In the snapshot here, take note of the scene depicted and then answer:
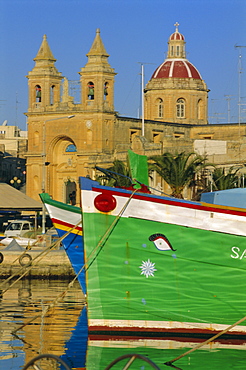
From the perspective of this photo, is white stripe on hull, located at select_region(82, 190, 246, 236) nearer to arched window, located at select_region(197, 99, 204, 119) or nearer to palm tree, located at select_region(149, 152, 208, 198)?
palm tree, located at select_region(149, 152, 208, 198)

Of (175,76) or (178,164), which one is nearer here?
(178,164)

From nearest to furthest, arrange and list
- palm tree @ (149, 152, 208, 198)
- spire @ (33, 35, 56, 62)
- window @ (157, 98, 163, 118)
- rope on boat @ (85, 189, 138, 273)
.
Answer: rope on boat @ (85, 189, 138, 273) → palm tree @ (149, 152, 208, 198) → spire @ (33, 35, 56, 62) → window @ (157, 98, 163, 118)

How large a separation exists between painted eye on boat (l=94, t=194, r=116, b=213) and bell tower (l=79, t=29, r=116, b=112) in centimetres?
6468

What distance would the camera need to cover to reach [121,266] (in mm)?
17859

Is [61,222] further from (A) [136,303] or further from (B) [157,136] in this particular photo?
(B) [157,136]

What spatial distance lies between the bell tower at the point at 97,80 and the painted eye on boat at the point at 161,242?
213ft

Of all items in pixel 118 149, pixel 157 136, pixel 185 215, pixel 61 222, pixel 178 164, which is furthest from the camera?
pixel 157 136

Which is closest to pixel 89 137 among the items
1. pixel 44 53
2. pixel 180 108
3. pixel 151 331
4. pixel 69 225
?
pixel 44 53

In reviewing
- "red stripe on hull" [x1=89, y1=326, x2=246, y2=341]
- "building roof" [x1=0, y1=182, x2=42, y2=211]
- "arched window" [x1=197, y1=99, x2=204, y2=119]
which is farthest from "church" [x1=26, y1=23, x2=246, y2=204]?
"red stripe on hull" [x1=89, y1=326, x2=246, y2=341]

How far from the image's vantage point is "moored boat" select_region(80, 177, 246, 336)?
17.5 metres

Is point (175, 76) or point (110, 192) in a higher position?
point (175, 76)

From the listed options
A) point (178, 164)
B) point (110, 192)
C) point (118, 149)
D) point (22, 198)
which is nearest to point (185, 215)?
point (110, 192)

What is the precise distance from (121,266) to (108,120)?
217 ft

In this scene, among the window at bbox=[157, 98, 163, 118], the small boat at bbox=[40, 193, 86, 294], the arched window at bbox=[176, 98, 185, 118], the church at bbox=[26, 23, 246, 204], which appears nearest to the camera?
the small boat at bbox=[40, 193, 86, 294]
